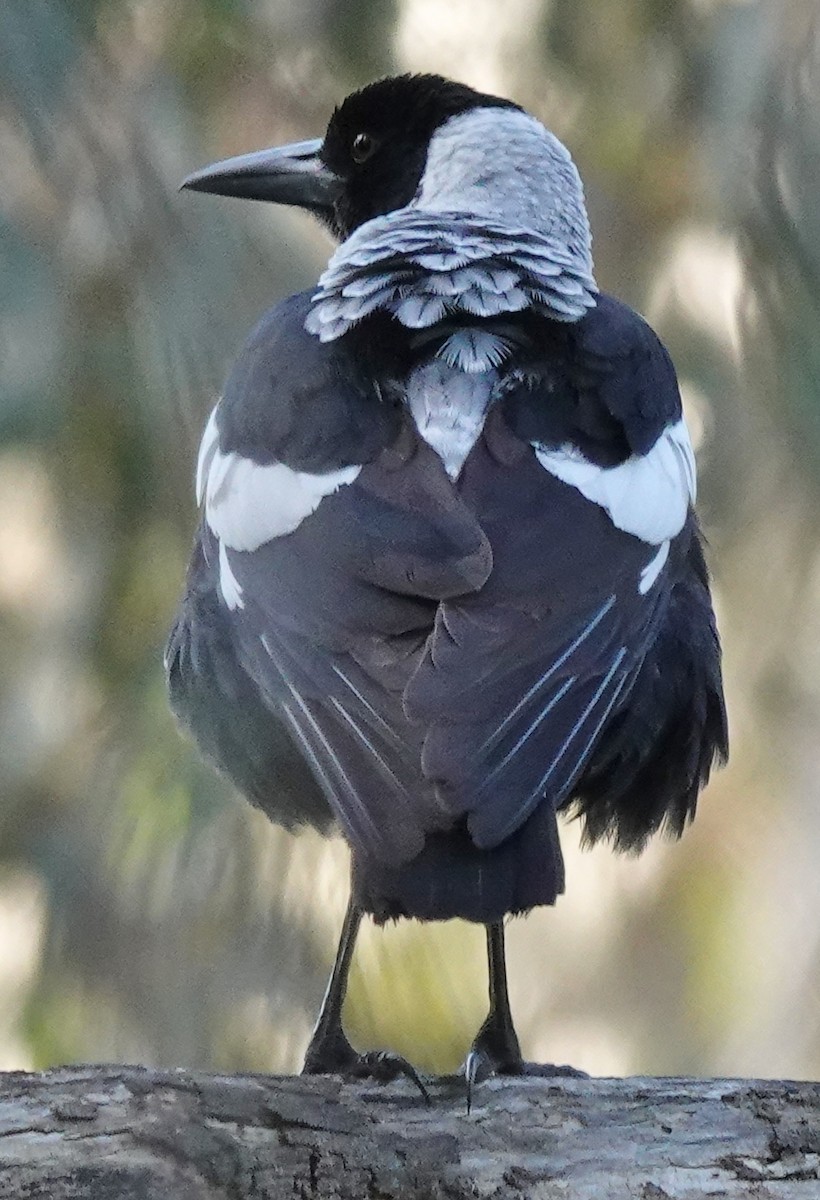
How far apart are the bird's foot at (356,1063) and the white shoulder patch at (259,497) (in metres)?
0.49

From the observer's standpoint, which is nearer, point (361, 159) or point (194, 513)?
point (194, 513)

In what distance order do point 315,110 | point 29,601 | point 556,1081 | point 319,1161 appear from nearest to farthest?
1. point 319,1161
2. point 556,1081
3. point 29,601
4. point 315,110

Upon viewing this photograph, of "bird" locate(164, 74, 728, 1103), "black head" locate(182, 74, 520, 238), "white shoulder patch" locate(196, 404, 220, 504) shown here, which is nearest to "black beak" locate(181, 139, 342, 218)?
"black head" locate(182, 74, 520, 238)

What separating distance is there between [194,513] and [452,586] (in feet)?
3.44

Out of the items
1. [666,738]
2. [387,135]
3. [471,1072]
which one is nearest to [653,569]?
[666,738]

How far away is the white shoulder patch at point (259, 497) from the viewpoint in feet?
5.44

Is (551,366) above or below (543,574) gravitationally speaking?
above

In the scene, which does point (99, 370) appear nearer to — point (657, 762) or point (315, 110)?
point (315, 110)

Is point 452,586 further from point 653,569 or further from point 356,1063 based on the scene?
point 356,1063

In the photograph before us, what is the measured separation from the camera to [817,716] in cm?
267

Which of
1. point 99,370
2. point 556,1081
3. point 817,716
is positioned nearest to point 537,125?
point 99,370

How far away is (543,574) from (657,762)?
44 cm

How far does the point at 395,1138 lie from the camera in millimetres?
1418

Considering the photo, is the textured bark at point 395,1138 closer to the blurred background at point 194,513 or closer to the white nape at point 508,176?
the blurred background at point 194,513
